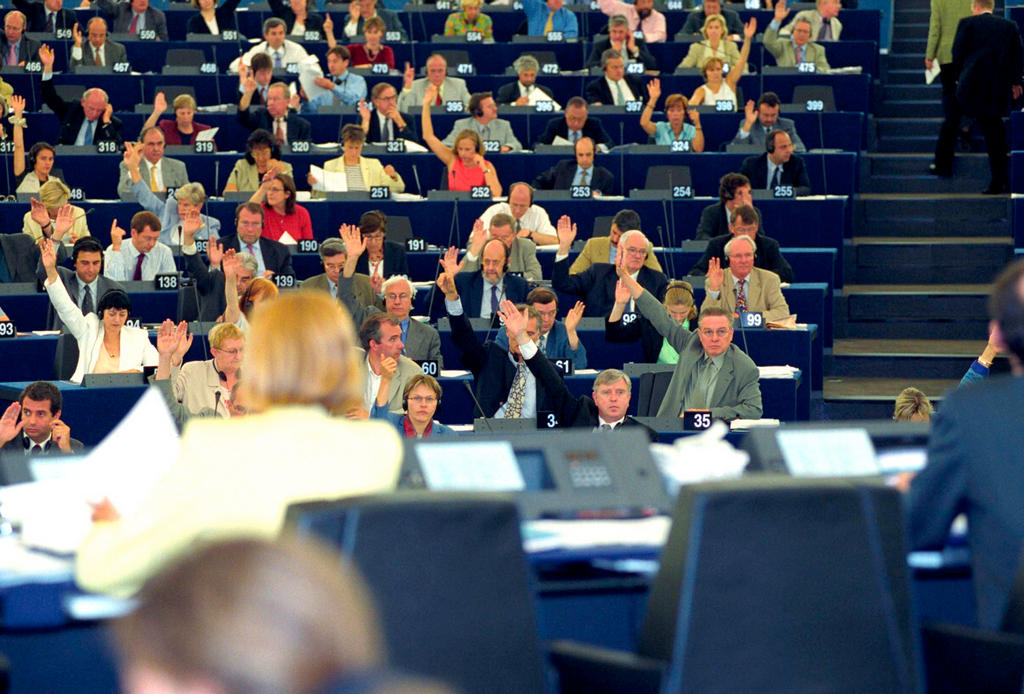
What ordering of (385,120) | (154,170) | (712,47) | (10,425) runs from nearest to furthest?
(10,425) < (154,170) < (385,120) < (712,47)

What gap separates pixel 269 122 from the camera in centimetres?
955

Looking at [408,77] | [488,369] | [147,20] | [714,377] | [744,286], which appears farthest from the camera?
[147,20]

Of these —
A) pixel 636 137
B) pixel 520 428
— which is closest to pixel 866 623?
pixel 520 428

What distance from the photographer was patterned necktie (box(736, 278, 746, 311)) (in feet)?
23.7

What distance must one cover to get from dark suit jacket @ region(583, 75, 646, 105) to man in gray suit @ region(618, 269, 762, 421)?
409 centimetres

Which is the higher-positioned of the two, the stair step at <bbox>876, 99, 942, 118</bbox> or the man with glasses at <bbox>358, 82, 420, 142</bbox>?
the man with glasses at <bbox>358, 82, 420, 142</bbox>

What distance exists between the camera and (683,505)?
2096mm

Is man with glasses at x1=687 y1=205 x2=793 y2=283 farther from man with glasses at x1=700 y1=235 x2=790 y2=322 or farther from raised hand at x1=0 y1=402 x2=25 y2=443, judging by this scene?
raised hand at x1=0 y1=402 x2=25 y2=443

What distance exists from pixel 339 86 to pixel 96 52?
1820mm

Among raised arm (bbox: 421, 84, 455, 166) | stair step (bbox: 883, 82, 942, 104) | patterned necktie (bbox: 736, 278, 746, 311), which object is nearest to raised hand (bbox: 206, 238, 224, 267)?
raised arm (bbox: 421, 84, 455, 166)

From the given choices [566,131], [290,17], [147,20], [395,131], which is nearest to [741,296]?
[566,131]

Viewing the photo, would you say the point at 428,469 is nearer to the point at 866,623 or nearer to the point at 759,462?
the point at 759,462

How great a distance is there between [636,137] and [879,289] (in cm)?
194

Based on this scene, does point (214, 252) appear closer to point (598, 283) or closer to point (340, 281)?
point (340, 281)
